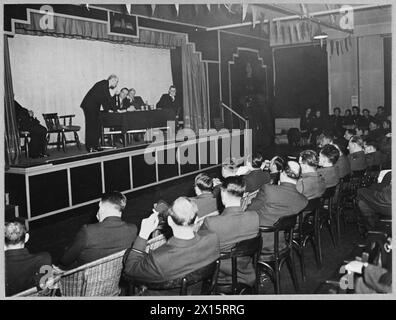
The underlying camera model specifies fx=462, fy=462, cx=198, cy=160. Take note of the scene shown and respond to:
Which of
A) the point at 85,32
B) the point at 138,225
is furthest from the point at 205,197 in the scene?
the point at 85,32

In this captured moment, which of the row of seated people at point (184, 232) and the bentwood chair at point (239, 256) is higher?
the row of seated people at point (184, 232)

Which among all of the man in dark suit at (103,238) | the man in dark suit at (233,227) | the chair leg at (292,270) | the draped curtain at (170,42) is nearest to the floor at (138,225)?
the chair leg at (292,270)

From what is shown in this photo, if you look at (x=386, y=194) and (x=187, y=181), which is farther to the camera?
(x=187, y=181)

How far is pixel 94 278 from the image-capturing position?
2375 millimetres

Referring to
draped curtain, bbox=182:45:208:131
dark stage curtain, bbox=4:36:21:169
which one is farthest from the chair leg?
draped curtain, bbox=182:45:208:131

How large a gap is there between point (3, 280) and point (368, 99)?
10.7m

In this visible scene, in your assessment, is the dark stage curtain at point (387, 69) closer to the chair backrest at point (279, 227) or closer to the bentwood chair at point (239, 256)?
the chair backrest at point (279, 227)

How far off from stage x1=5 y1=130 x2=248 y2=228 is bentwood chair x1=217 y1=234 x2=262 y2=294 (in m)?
3.42

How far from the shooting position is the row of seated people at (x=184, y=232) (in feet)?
7.62

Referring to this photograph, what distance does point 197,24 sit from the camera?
948 centimetres

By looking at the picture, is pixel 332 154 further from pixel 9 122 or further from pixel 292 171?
pixel 9 122

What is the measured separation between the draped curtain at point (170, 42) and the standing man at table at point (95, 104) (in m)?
0.73

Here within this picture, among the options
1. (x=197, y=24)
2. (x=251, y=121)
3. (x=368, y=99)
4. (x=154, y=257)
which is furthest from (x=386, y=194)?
(x=368, y=99)
